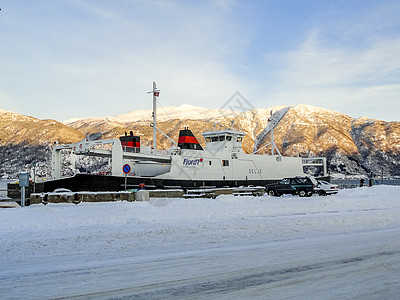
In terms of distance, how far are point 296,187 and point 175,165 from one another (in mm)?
12740

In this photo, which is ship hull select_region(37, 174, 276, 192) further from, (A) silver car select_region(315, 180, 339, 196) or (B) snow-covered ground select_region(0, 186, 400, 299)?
(B) snow-covered ground select_region(0, 186, 400, 299)

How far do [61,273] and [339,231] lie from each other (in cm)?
818

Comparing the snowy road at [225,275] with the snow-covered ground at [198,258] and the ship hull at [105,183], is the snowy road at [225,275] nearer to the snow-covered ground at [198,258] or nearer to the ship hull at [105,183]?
the snow-covered ground at [198,258]

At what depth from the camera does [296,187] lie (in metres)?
28.0

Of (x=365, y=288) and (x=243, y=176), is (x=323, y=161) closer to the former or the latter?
(x=243, y=176)

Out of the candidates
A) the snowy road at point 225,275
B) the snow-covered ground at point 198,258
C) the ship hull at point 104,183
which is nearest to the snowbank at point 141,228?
the snow-covered ground at point 198,258

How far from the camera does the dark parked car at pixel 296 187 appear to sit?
27.7 meters

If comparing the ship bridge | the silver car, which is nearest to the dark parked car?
the silver car

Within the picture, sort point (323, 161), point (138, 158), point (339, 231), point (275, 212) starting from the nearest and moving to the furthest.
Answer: point (339, 231) → point (275, 212) → point (138, 158) → point (323, 161)

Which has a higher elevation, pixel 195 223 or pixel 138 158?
pixel 138 158

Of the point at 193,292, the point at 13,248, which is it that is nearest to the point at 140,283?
the point at 193,292

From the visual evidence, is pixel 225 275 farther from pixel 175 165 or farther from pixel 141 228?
pixel 175 165

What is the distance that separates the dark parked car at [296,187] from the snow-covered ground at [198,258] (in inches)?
556

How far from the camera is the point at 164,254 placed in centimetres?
773
